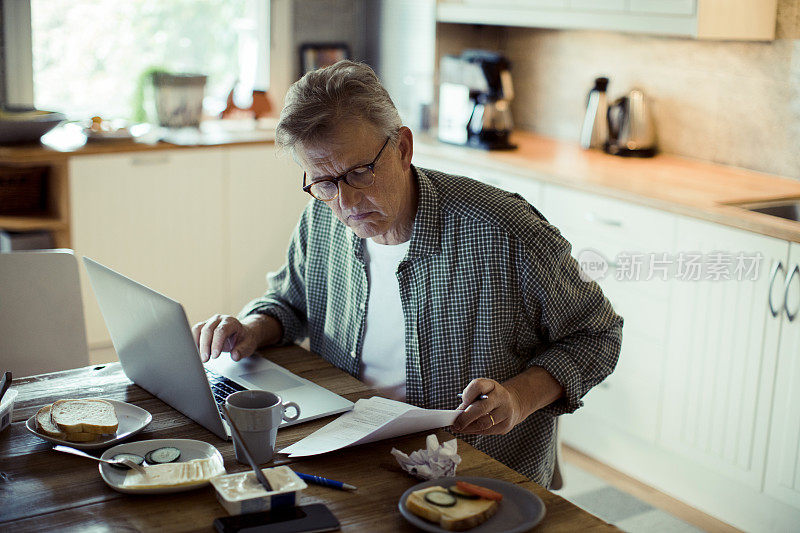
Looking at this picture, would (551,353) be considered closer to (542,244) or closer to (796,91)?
(542,244)

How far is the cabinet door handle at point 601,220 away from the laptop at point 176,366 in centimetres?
152

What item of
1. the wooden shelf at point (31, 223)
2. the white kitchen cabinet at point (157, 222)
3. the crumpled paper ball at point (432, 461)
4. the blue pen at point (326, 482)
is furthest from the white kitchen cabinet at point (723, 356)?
the wooden shelf at point (31, 223)

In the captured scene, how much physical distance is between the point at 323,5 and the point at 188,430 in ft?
11.2

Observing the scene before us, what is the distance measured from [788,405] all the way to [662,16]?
1346 mm

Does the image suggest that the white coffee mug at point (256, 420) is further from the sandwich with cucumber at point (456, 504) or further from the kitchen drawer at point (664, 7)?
the kitchen drawer at point (664, 7)

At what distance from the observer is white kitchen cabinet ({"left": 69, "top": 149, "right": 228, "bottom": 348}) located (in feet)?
12.2

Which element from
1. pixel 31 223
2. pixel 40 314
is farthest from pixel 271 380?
pixel 31 223

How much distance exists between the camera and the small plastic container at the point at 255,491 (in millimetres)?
1232

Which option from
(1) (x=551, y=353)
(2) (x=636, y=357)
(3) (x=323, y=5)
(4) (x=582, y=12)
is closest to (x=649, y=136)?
(4) (x=582, y=12)

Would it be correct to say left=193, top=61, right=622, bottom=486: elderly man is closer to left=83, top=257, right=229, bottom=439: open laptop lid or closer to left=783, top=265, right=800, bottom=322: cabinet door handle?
left=83, top=257, right=229, bottom=439: open laptop lid

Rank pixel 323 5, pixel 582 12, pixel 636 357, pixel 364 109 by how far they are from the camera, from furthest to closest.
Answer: pixel 323 5, pixel 582 12, pixel 636 357, pixel 364 109

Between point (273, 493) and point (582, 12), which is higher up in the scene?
point (582, 12)

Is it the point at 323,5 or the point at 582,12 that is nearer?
the point at 582,12

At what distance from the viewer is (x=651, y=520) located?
2.81 metres
